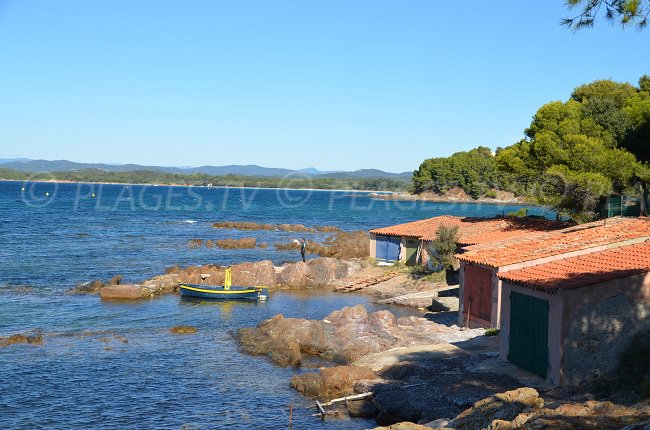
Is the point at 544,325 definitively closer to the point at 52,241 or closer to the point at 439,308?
the point at 439,308

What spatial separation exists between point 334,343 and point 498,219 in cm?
2040

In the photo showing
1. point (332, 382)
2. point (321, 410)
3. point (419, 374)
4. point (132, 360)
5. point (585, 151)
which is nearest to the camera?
point (321, 410)

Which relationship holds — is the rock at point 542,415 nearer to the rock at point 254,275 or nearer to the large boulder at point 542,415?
the large boulder at point 542,415

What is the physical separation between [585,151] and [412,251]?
13.4 metres

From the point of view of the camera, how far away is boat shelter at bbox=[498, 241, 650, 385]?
17891 millimetres

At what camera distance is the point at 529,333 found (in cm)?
1939

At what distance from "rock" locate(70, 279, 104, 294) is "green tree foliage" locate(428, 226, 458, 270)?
20.4 metres

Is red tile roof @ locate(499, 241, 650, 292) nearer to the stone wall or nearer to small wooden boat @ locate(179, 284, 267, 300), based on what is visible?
the stone wall

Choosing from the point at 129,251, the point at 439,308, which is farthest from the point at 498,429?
the point at 129,251

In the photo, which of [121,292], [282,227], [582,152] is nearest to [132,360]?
[121,292]

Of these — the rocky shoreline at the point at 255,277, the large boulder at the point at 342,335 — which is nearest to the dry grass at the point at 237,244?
the rocky shoreline at the point at 255,277

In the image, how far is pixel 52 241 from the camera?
67250mm

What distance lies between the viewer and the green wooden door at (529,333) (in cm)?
1870

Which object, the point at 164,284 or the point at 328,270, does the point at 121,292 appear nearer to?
the point at 164,284
